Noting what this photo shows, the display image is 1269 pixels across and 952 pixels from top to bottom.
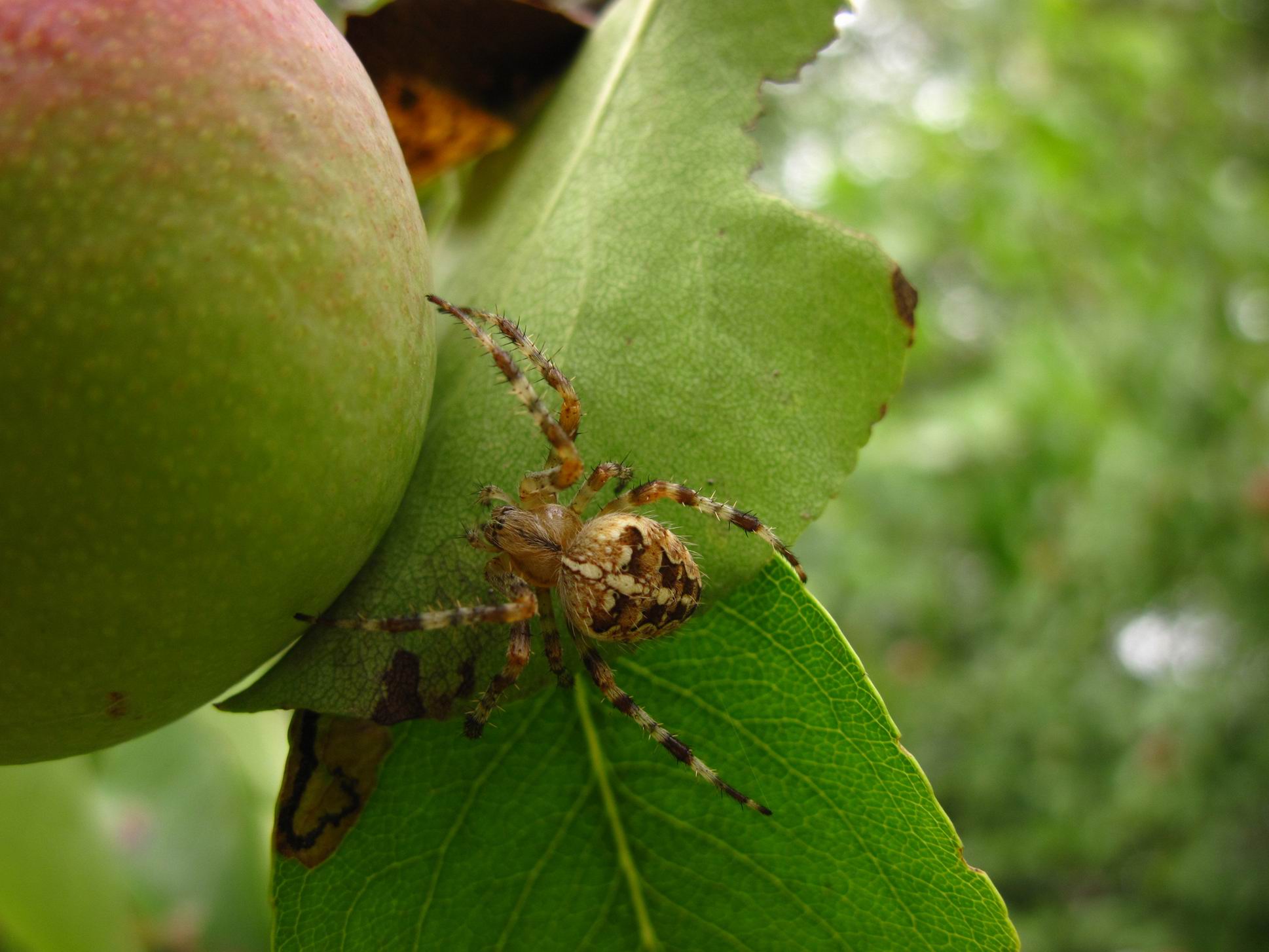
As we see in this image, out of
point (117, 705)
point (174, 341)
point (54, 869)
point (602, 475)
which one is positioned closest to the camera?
point (174, 341)

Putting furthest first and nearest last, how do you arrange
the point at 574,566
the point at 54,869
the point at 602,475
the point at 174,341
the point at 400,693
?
the point at 574,566 < the point at 54,869 < the point at 602,475 < the point at 400,693 < the point at 174,341

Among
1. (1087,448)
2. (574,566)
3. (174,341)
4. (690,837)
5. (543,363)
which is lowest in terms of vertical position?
(1087,448)

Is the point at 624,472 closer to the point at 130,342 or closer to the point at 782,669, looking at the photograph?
the point at 782,669

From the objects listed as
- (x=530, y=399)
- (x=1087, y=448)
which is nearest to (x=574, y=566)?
(x=530, y=399)

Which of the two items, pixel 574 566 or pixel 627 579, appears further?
pixel 574 566

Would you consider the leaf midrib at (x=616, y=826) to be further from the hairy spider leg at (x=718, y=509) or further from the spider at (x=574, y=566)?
the hairy spider leg at (x=718, y=509)

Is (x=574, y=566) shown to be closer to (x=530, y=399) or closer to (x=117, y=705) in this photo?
(x=530, y=399)

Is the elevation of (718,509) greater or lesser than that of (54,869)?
greater
